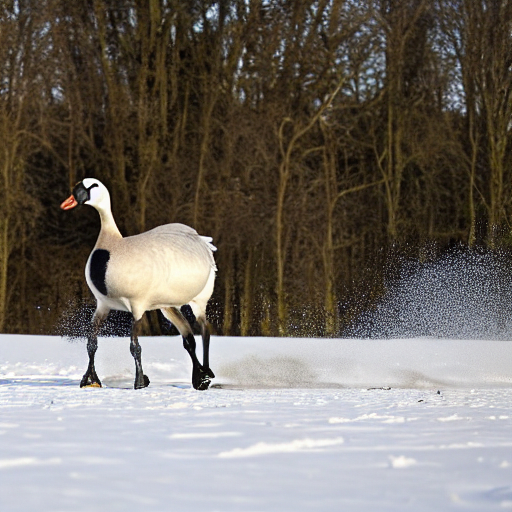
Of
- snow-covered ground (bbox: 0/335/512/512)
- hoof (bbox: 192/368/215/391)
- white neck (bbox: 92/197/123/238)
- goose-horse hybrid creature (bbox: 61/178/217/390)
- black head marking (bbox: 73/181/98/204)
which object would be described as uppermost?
black head marking (bbox: 73/181/98/204)

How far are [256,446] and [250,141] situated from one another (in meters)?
14.6

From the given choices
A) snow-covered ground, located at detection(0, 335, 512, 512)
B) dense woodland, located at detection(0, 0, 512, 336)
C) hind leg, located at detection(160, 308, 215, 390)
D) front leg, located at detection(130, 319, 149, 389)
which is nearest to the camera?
snow-covered ground, located at detection(0, 335, 512, 512)

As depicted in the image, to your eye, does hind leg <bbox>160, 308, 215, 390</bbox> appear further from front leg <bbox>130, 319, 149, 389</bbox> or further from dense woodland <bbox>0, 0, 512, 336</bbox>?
dense woodland <bbox>0, 0, 512, 336</bbox>

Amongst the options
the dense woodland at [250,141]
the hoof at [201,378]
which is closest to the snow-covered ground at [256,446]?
the hoof at [201,378]

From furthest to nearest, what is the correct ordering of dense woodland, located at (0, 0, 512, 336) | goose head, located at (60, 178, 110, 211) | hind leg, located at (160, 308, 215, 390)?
dense woodland, located at (0, 0, 512, 336), goose head, located at (60, 178, 110, 211), hind leg, located at (160, 308, 215, 390)

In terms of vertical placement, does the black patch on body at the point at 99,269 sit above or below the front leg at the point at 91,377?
above

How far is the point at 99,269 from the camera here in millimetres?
8383

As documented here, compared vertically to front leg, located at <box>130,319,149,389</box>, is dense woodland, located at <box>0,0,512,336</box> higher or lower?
higher

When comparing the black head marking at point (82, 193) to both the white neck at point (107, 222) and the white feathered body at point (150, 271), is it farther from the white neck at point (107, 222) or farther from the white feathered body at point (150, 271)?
the white feathered body at point (150, 271)

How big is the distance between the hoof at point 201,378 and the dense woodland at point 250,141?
915cm

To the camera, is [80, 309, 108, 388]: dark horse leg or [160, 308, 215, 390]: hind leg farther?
[160, 308, 215, 390]: hind leg

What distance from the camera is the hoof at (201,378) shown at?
8656mm

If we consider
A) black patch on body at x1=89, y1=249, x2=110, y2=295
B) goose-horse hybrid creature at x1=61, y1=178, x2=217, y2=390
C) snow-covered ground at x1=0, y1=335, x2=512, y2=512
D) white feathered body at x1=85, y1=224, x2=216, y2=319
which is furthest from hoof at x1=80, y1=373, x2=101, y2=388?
black patch on body at x1=89, y1=249, x2=110, y2=295

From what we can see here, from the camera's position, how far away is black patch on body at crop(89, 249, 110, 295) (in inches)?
329
